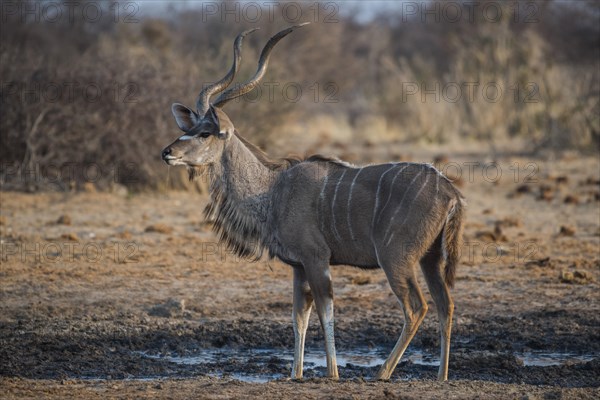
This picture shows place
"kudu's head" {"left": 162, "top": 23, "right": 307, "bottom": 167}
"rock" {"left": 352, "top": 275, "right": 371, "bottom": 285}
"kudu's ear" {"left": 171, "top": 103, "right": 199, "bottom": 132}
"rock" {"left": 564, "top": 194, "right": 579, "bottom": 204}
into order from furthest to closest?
1. "rock" {"left": 564, "top": 194, "right": 579, "bottom": 204}
2. "rock" {"left": 352, "top": 275, "right": 371, "bottom": 285}
3. "kudu's ear" {"left": 171, "top": 103, "right": 199, "bottom": 132}
4. "kudu's head" {"left": 162, "top": 23, "right": 307, "bottom": 167}

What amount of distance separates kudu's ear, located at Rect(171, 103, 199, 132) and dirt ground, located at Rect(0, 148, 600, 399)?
1250 mm

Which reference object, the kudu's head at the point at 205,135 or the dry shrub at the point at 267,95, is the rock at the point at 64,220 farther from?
the kudu's head at the point at 205,135

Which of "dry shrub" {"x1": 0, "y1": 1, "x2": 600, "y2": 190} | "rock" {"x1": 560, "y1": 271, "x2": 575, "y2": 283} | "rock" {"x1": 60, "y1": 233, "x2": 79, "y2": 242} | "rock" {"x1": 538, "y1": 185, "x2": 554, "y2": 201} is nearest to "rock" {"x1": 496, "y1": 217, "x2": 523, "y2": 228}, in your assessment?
"rock" {"x1": 538, "y1": 185, "x2": 554, "y2": 201}

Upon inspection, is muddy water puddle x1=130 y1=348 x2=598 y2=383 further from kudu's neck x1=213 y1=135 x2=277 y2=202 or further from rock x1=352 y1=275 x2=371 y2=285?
rock x1=352 y1=275 x2=371 y2=285

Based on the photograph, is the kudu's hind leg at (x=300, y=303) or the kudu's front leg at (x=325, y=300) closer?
the kudu's front leg at (x=325, y=300)

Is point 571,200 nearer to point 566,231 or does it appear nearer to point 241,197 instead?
point 566,231

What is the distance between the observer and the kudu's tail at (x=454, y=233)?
5152mm

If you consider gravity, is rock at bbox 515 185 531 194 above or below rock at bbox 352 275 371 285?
above

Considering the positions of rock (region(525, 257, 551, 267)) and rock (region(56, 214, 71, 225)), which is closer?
rock (region(525, 257, 551, 267))

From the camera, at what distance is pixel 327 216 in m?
5.34

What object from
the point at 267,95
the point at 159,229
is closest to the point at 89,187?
the point at 159,229

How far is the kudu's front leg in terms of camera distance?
5.18 m

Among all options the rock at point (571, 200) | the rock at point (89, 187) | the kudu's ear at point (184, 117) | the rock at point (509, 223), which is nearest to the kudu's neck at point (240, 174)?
the kudu's ear at point (184, 117)

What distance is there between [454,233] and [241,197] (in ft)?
4.32
